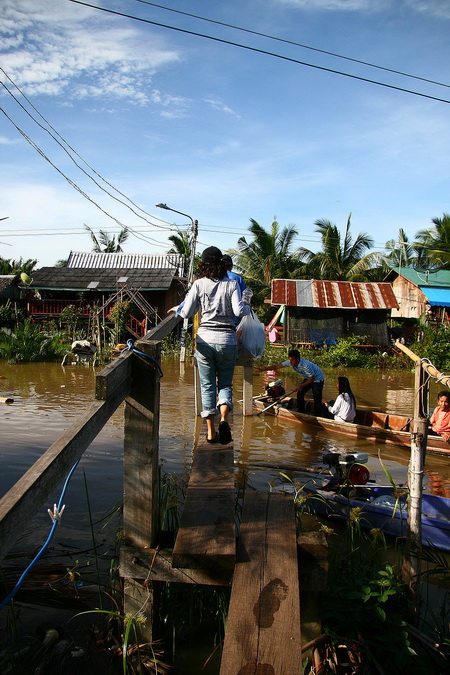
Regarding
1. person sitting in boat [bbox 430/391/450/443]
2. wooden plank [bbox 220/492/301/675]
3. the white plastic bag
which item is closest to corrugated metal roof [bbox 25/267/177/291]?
person sitting in boat [bbox 430/391/450/443]

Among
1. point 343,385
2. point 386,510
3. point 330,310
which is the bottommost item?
point 386,510

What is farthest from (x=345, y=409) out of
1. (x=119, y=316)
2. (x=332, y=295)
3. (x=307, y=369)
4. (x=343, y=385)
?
(x=332, y=295)

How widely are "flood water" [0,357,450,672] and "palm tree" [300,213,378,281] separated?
1498 centimetres

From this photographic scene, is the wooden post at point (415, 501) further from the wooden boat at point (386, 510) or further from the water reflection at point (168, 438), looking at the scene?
the water reflection at point (168, 438)

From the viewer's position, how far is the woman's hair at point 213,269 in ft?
14.0

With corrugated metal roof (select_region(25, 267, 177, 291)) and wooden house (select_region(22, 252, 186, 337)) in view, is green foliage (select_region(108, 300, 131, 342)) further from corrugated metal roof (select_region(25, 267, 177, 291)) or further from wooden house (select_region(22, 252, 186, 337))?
corrugated metal roof (select_region(25, 267, 177, 291))

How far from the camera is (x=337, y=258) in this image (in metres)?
29.6

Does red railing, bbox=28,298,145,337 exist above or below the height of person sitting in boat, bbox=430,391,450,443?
above

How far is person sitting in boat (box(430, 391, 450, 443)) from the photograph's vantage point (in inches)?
318

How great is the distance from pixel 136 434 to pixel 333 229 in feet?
92.8

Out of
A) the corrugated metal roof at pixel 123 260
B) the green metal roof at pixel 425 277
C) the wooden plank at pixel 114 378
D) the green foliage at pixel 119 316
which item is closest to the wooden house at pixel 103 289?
the corrugated metal roof at pixel 123 260

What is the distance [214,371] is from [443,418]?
5423 millimetres

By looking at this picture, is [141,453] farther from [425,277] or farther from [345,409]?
[425,277]

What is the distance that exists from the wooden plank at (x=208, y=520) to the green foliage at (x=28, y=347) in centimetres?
1664
